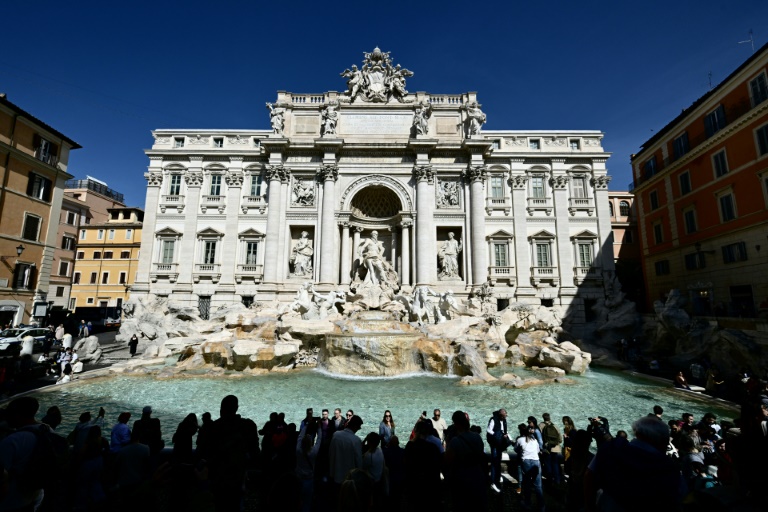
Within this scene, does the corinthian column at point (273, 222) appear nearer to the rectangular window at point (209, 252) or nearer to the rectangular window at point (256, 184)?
the rectangular window at point (256, 184)

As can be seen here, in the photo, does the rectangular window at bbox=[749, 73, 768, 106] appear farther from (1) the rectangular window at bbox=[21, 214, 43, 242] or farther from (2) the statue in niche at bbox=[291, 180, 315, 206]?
(1) the rectangular window at bbox=[21, 214, 43, 242]

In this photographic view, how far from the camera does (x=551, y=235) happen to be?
83.9 ft

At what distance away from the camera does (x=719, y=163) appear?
64.6 feet

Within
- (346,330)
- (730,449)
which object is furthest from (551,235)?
(730,449)

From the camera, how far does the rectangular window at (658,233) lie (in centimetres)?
2481

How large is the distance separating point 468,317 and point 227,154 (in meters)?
21.2

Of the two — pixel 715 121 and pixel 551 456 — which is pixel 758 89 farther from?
pixel 551 456

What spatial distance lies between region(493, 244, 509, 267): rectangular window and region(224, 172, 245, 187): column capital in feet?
63.9

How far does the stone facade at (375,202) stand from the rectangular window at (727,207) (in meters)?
6.38

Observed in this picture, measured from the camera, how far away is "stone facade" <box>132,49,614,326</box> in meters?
24.8

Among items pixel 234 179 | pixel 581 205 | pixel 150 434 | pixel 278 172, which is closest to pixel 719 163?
pixel 581 205

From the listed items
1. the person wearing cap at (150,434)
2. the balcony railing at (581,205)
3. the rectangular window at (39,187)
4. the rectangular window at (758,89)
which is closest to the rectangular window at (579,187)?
the balcony railing at (581,205)

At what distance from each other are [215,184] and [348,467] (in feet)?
88.3

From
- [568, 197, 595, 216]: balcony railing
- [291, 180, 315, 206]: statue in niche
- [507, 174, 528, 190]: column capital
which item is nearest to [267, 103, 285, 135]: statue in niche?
[291, 180, 315, 206]: statue in niche
